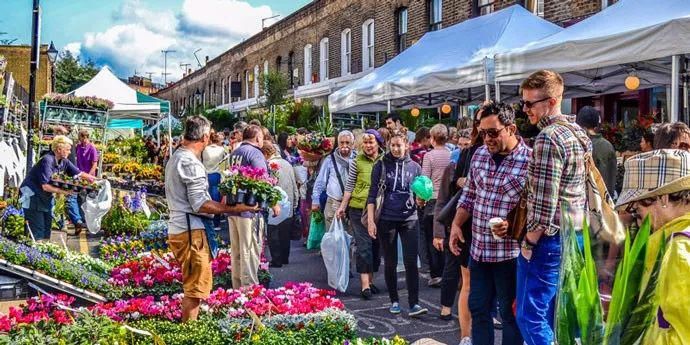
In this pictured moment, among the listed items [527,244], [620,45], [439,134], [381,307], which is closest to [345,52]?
[439,134]

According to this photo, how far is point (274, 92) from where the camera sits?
26.9 metres

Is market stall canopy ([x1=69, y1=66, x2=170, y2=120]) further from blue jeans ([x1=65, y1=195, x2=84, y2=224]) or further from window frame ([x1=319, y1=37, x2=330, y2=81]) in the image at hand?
window frame ([x1=319, y1=37, x2=330, y2=81])

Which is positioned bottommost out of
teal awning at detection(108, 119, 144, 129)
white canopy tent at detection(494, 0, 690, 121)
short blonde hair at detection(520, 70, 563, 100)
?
short blonde hair at detection(520, 70, 563, 100)

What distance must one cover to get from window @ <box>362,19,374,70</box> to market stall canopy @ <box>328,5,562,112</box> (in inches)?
411

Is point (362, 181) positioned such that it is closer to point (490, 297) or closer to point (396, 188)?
point (396, 188)

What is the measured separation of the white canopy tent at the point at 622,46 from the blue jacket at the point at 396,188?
222 centimetres

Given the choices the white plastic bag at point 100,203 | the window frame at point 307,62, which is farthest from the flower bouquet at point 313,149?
the window frame at point 307,62

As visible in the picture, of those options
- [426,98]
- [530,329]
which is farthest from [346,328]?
[426,98]

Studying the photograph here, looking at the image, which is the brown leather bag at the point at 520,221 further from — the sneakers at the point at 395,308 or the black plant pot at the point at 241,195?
the sneakers at the point at 395,308

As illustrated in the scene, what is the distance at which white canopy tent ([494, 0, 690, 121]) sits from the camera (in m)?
6.53

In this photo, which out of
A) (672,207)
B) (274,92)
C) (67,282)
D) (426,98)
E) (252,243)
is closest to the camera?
(672,207)

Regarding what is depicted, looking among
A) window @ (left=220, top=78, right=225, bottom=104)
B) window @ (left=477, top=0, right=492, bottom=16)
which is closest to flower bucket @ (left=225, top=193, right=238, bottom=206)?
window @ (left=477, top=0, right=492, bottom=16)

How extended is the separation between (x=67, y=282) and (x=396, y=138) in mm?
3399

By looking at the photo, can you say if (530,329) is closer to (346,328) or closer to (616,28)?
(346,328)
